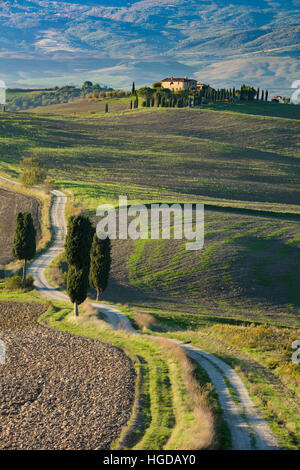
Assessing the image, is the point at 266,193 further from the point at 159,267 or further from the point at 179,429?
the point at 179,429

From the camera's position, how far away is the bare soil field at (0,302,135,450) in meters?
22.2

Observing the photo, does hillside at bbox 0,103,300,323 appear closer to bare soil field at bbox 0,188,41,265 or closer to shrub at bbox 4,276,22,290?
bare soil field at bbox 0,188,41,265

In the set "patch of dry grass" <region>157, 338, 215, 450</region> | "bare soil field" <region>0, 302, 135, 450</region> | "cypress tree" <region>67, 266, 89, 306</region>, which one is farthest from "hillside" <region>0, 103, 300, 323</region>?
"patch of dry grass" <region>157, 338, 215, 450</region>

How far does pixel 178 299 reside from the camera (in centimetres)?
5112

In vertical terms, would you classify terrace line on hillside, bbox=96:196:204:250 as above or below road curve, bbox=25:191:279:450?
above

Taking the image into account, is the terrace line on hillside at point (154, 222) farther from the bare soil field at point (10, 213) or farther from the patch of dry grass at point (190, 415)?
the patch of dry grass at point (190, 415)

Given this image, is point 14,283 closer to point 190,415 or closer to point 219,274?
point 219,274

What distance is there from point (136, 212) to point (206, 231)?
35.2 feet

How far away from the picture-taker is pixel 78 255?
43.3 m

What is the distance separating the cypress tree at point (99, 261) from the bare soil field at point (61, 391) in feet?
41.1

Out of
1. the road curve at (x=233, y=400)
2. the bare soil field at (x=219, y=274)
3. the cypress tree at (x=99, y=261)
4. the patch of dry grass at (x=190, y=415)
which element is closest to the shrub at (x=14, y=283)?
the road curve at (x=233, y=400)

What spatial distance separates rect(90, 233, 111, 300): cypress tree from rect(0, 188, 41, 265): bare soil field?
15089mm

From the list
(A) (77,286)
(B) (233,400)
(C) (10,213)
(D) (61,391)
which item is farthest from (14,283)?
(B) (233,400)

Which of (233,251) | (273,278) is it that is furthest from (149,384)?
(233,251)
